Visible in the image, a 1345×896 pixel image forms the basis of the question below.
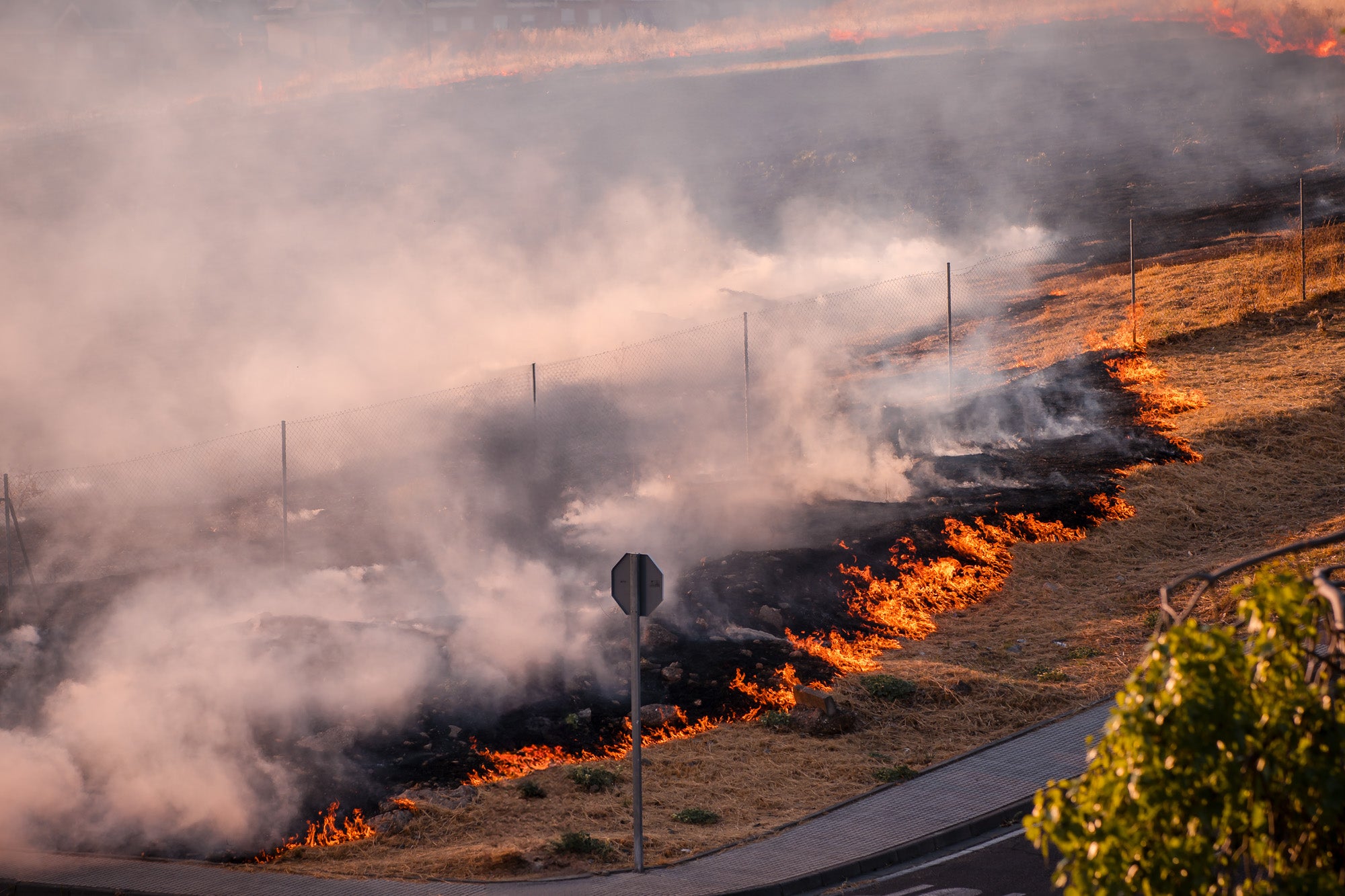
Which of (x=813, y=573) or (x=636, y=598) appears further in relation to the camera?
(x=813, y=573)

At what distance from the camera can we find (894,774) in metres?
9.11

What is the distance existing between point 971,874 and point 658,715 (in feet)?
11.3

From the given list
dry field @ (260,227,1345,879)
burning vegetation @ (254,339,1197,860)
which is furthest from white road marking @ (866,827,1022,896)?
burning vegetation @ (254,339,1197,860)

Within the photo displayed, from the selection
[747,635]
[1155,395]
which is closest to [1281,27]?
[1155,395]

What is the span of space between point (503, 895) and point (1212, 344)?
18869 mm

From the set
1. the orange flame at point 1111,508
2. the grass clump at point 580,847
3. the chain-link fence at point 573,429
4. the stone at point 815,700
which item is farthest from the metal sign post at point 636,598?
the orange flame at point 1111,508

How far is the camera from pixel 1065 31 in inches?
2429

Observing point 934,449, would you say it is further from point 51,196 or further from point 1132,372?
point 51,196

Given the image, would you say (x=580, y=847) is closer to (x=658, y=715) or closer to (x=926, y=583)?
(x=658, y=715)

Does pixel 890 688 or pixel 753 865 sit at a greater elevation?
pixel 890 688

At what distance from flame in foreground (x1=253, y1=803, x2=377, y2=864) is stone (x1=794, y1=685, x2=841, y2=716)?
3.85 metres

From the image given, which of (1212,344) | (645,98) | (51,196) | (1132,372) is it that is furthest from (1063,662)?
(645,98)

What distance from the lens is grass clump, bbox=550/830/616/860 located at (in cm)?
779

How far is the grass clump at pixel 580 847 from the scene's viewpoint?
7.79m
